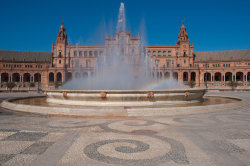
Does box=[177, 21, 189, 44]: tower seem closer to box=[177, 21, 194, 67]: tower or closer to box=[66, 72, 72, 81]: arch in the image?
box=[177, 21, 194, 67]: tower

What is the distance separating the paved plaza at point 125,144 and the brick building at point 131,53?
227ft

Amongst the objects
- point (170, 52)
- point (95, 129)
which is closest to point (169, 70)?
point (170, 52)

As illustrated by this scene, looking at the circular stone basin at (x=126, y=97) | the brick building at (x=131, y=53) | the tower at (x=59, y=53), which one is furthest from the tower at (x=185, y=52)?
the circular stone basin at (x=126, y=97)

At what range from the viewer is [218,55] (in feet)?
285

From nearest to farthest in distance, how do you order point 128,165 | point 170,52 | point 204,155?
point 128,165 → point 204,155 → point 170,52

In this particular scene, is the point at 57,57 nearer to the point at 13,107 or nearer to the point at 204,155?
the point at 13,107

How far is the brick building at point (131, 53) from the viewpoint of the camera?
253 feet

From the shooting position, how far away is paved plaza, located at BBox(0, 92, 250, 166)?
416cm

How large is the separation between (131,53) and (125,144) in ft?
237

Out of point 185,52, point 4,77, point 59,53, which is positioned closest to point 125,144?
point 59,53

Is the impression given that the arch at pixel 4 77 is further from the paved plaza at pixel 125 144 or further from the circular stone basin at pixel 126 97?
the paved plaza at pixel 125 144

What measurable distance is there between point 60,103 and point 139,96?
6225 mm

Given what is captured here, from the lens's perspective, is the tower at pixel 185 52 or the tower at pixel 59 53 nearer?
the tower at pixel 59 53

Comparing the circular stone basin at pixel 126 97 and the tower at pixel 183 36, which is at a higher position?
the tower at pixel 183 36
